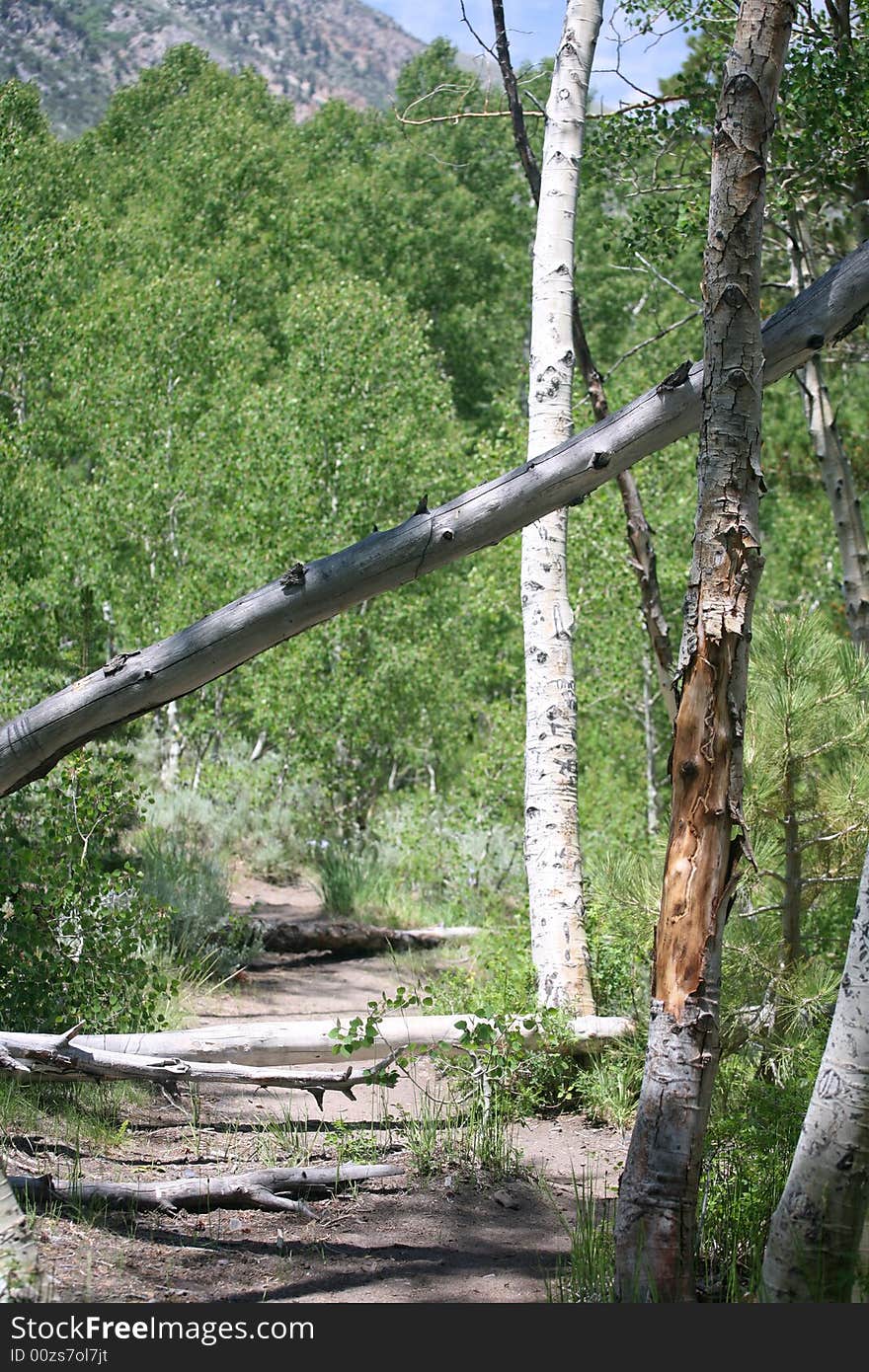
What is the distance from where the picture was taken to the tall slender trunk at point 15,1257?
2.85 meters

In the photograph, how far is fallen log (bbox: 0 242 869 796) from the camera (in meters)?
2.98

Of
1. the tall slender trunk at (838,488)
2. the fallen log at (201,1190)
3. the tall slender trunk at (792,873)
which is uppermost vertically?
the tall slender trunk at (838,488)

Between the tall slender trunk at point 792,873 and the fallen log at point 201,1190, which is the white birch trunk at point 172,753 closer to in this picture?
the tall slender trunk at point 792,873

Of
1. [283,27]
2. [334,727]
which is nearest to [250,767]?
[334,727]

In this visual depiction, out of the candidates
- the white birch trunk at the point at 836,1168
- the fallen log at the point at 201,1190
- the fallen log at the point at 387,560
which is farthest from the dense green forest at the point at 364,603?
the fallen log at the point at 387,560

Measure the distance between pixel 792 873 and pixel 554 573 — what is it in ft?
6.55

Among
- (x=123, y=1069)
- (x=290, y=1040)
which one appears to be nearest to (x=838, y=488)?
(x=290, y=1040)

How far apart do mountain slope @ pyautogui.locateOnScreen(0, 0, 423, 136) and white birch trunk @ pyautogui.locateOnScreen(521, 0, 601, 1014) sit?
9.42 meters

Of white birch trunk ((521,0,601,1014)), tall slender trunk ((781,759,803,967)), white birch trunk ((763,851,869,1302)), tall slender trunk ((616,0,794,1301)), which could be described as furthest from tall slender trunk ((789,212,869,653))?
white birch trunk ((763,851,869,1302))

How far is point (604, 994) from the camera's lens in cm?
602

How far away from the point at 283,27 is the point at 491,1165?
128ft

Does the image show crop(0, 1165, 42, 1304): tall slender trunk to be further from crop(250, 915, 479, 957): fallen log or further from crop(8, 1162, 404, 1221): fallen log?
crop(250, 915, 479, 957): fallen log

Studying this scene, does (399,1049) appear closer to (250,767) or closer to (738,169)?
(738,169)

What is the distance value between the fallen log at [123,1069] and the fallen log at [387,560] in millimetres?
1503
